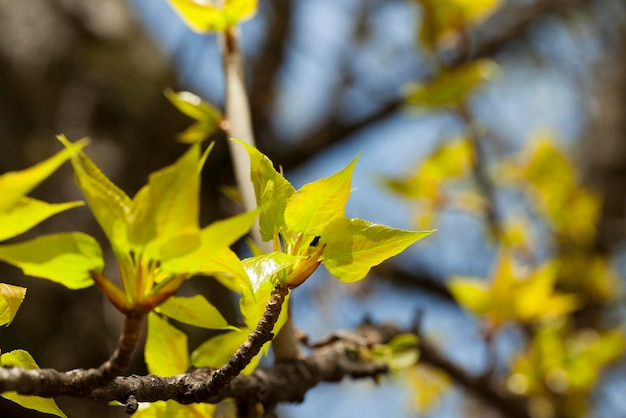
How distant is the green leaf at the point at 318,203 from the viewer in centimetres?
26

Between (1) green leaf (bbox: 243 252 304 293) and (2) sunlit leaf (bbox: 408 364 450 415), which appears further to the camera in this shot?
(2) sunlit leaf (bbox: 408 364 450 415)

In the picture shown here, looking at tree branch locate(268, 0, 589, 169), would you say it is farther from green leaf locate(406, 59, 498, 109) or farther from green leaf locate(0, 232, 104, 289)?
green leaf locate(0, 232, 104, 289)

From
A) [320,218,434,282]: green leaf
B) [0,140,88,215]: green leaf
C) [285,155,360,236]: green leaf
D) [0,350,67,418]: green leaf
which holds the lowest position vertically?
[0,350,67,418]: green leaf

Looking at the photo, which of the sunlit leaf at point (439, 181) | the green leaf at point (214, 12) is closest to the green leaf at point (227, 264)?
the green leaf at point (214, 12)

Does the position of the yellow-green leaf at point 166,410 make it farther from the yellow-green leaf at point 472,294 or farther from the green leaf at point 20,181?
the yellow-green leaf at point 472,294

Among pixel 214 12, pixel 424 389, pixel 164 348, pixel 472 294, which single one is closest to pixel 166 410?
pixel 164 348

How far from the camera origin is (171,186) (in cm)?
21

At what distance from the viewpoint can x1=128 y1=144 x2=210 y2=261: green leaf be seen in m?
0.21

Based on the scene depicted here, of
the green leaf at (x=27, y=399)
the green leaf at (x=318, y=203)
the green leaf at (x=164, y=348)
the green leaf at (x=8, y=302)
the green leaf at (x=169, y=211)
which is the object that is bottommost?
the green leaf at (x=164, y=348)

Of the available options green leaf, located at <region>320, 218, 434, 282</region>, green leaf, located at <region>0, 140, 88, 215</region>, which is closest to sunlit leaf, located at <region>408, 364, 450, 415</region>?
green leaf, located at <region>320, 218, 434, 282</region>

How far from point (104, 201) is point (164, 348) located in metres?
0.14

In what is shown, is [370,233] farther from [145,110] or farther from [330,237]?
[145,110]

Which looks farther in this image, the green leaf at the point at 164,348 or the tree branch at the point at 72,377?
the green leaf at the point at 164,348

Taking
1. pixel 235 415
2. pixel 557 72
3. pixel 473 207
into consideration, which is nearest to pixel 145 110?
pixel 473 207
